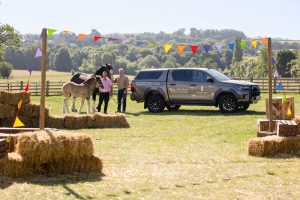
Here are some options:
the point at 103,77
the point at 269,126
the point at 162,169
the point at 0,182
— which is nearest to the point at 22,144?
the point at 0,182

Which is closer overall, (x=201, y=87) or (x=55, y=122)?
(x=55, y=122)

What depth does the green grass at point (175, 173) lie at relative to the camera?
25.1 ft

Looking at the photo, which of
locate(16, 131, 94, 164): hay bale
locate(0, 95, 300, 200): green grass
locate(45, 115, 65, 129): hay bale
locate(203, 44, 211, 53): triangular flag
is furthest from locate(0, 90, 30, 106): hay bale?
locate(16, 131, 94, 164): hay bale

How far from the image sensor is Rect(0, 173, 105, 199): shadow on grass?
26.4ft

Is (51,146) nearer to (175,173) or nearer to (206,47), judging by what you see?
(175,173)

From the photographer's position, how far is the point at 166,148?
12.3m

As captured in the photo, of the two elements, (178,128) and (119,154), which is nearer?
(119,154)

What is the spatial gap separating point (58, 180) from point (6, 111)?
8.04 metres

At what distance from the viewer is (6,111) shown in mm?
15875

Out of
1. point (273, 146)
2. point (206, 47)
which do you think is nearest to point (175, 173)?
point (273, 146)

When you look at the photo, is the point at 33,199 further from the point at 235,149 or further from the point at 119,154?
the point at 235,149

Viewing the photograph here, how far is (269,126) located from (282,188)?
4.23 metres

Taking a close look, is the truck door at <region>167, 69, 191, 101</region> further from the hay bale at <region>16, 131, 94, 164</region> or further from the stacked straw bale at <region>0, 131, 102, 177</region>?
the hay bale at <region>16, 131, 94, 164</region>

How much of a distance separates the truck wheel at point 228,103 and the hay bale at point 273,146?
32.9ft
